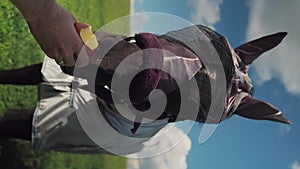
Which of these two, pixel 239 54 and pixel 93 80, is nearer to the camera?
pixel 93 80

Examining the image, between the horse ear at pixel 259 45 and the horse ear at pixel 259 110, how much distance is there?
0.41 ft

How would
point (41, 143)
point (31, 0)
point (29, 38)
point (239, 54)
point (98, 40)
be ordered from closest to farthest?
point (31, 0), point (98, 40), point (239, 54), point (41, 143), point (29, 38)

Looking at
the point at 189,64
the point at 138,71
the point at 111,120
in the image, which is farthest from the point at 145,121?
the point at 138,71

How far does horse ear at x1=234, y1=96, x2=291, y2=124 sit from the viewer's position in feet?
4.75

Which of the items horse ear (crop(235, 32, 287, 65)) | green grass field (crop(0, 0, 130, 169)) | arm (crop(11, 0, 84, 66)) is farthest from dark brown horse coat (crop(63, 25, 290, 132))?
green grass field (crop(0, 0, 130, 169))

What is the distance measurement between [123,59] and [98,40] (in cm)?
7

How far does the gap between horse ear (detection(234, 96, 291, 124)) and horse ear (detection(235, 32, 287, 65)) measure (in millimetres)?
124

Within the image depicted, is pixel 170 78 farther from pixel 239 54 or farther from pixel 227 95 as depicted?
pixel 239 54

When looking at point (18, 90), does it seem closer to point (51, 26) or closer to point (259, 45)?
point (259, 45)

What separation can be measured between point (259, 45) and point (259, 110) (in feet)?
0.67

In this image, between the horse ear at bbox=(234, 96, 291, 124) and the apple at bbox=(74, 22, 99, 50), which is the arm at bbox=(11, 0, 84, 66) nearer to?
the apple at bbox=(74, 22, 99, 50)

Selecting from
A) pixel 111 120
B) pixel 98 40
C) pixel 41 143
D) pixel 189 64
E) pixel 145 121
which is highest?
pixel 98 40

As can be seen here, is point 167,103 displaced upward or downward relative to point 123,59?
downward

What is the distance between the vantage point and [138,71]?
107 cm
